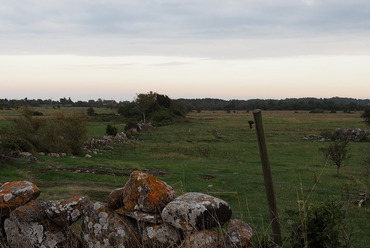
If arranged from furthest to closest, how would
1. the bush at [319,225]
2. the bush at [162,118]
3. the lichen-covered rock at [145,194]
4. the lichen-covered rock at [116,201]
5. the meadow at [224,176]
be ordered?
the bush at [162,118] → the meadow at [224,176] → the lichen-covered rock at [116,201] → the lichen-covered rock at [145,194] → the bush at [319,225]

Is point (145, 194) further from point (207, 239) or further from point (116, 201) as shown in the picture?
point (207, 239)

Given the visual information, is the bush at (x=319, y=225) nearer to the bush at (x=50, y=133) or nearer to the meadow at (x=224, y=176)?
the meadow at (x=224, y=176)

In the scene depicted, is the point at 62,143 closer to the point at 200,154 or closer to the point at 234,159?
the point at 200,154

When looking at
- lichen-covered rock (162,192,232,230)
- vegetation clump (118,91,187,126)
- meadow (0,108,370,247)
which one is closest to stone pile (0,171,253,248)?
lichen-covered rock (162,192,232,230)

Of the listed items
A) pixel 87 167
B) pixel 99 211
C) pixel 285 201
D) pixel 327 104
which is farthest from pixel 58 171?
pixel 327 104

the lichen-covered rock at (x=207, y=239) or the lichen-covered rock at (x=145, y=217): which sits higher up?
the lichen-covered rock at (x=145, y=217)

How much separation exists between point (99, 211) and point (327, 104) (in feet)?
464

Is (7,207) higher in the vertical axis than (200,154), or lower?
higher

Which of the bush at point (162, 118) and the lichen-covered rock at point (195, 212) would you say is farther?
the bush at point (162, 118)

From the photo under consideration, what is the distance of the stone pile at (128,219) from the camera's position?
5094 millimetres

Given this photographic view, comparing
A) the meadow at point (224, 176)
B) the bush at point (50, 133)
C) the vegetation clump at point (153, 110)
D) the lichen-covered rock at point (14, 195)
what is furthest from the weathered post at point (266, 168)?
the vegetation clump at point (153, 110)

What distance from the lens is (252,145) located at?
34.7m

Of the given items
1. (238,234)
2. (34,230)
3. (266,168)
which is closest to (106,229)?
(34,230)

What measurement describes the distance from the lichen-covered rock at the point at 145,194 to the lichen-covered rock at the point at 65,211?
955 mm
